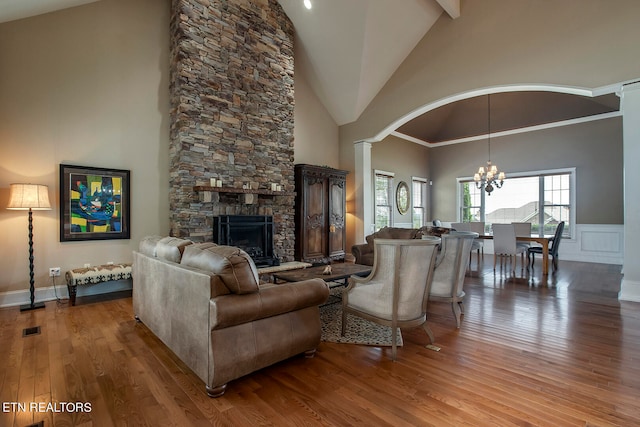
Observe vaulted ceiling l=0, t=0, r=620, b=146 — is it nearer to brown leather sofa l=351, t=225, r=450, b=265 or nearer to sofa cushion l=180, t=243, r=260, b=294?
brown leather sofa l=351, t=225, r=450, b=265

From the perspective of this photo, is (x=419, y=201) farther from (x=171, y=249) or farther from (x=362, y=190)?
(x=171, y=249)

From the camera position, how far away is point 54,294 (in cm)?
432

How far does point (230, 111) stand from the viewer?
562cm

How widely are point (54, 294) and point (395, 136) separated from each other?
28.2ft

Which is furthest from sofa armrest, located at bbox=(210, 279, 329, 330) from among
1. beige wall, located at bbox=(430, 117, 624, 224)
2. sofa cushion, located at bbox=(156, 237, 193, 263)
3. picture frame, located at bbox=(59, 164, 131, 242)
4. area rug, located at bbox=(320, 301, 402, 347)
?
beige wall, located at bbox=(430, 117, 624, 224)

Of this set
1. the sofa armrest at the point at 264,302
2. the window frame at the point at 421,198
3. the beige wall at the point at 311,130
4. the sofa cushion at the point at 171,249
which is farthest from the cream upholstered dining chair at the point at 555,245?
the sofa cushion at the point at 171,249

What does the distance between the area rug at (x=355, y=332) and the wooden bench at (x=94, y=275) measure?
299 centimetres

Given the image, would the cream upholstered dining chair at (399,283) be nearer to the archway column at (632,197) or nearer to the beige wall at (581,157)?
the archway column at (632,197)

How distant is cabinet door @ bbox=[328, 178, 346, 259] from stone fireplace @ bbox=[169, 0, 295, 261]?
1.07 m

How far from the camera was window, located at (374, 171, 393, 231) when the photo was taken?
888 centimetres

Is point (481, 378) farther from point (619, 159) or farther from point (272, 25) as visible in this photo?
point (619, 159)

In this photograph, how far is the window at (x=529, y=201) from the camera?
8086 millimetres

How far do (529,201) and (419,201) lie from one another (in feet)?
10.0

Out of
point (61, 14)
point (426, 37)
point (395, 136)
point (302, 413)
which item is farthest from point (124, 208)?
point (395, 136)
